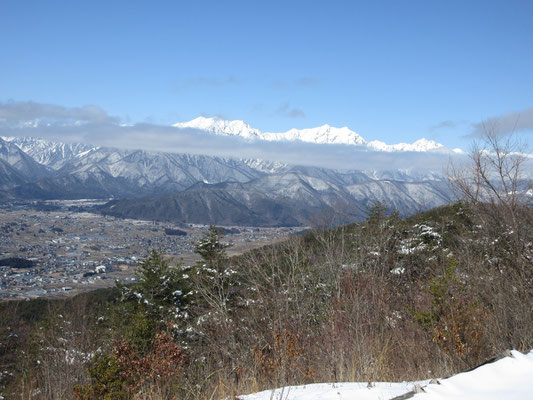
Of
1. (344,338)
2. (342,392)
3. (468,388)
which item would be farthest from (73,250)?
(468,388)

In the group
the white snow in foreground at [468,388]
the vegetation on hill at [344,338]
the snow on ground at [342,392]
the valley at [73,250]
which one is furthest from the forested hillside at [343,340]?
the valley at [73,250]

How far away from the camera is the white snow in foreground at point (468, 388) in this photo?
118 inches

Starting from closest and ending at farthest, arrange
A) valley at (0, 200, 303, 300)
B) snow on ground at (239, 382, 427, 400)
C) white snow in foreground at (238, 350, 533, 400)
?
1. white snow in foreground at (238, 350, 533, 400)
2. snow on ground at (239, 382, 427, 400)
3. valley at (0, 200, 303, 300)

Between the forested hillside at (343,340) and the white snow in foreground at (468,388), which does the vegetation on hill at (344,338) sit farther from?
the white snow in foreground at (468,388)

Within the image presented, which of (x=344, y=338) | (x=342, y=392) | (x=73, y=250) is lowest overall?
(x=73, y=250)

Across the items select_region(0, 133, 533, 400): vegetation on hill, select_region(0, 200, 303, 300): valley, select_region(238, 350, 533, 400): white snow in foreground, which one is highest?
select_region(238, 350, 533, 400): white snow in foreground

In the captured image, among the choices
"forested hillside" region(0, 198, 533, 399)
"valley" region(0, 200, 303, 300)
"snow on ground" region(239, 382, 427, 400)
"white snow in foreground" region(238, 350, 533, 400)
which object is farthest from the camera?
"valley" region(0, 200, 303, 300)

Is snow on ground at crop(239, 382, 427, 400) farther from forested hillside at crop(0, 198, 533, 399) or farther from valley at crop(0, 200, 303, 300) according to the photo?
valley at crop(0, 200, 303, 300)

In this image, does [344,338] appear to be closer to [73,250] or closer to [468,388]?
[468,388]

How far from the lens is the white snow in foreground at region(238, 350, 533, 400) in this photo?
2.99m

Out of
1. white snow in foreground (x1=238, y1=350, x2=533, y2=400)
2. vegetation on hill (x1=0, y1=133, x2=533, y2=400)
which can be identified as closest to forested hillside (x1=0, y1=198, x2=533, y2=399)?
vegetation on hill (x1=0, y1=133, x2=533, y2=400)

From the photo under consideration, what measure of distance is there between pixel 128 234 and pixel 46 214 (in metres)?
73.2

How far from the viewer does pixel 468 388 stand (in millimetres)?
3088

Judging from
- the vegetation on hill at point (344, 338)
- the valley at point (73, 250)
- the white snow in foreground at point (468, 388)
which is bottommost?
the valley at point (73, 250)
